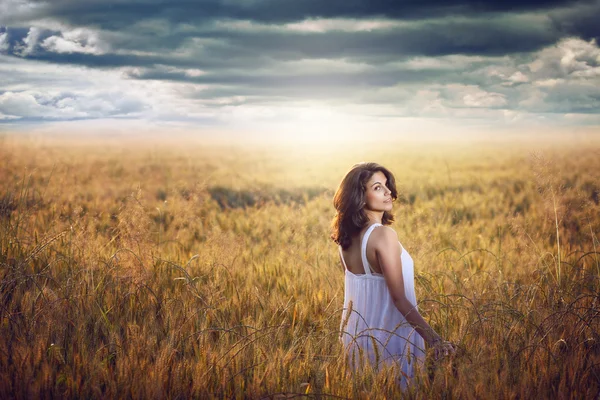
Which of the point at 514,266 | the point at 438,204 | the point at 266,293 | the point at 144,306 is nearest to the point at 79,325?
the point at 144,306

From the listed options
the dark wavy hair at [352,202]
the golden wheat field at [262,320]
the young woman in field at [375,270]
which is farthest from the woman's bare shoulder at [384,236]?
the golden wheat field at [262,320]

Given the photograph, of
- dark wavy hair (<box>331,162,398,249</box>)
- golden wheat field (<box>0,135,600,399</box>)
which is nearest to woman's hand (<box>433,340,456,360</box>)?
golden wheat field (<box>0,135,600,399</box>)

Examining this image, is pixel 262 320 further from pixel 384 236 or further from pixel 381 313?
pixel 384 236

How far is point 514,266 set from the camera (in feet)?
16.9

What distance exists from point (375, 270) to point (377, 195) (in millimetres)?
416

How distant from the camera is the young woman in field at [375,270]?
2887 mm

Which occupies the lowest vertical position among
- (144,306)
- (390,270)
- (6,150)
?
(144,306)

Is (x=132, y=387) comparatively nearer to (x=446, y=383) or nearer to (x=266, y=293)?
(x=446, y=383)

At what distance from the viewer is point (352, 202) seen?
3076 millimetres

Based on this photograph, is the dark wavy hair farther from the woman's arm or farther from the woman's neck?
the woman's arm

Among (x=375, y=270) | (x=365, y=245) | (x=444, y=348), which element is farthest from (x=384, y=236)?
(x=444, y=348)

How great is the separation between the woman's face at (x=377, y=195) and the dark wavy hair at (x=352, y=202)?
24mm

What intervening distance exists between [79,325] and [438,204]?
7.71m

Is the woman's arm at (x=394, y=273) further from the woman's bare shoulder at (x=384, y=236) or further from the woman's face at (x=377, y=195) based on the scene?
the woman's face at (x=377, y=195)
